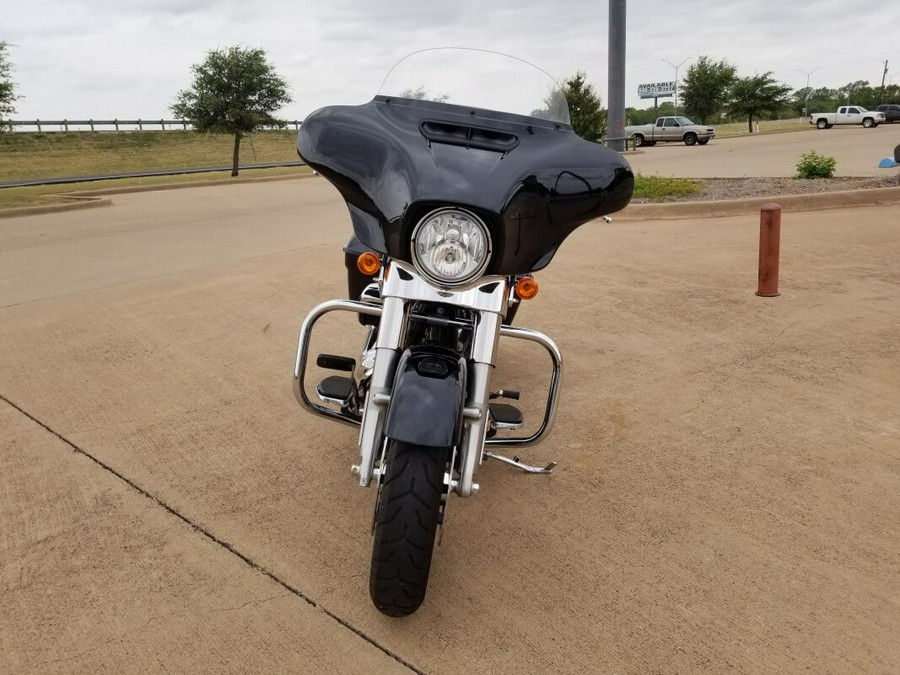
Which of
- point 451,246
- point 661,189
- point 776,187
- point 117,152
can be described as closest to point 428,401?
point 451,246

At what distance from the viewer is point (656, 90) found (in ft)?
214

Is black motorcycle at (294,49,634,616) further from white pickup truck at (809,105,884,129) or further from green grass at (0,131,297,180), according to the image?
white pickup truck at (809,105,884,129)

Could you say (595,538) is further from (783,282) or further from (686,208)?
(686,208)

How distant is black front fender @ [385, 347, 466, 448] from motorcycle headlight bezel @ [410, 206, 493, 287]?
10.6 inches

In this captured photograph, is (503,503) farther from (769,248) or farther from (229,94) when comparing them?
(229,94)

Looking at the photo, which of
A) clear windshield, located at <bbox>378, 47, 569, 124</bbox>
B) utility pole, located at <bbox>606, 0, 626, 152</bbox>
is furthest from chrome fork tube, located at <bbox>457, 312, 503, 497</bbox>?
utility pole, located at <bbox>606, 0, 626, 152</bbox>

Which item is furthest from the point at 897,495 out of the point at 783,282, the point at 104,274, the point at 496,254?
the point at 104,274

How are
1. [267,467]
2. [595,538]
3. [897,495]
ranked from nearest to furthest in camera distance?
[595,538], [897,495], [267,467]

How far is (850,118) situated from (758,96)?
5.35 m

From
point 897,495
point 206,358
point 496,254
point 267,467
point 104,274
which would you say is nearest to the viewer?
point 496,254

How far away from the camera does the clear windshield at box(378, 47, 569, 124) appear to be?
2969mm

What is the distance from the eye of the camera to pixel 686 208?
10.5 metres

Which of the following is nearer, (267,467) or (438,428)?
(438,428)

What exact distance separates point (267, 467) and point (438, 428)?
59.0 inches
